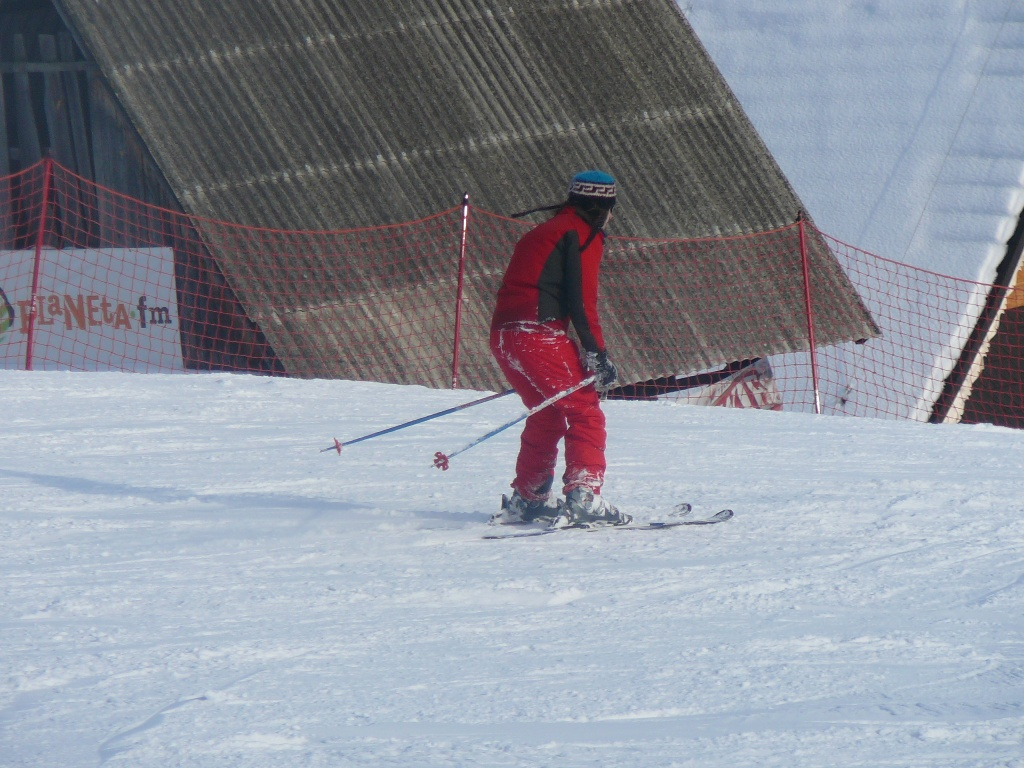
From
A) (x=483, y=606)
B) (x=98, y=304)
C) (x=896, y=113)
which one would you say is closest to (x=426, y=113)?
(x=98, y=304)

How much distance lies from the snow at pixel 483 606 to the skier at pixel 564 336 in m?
0.30

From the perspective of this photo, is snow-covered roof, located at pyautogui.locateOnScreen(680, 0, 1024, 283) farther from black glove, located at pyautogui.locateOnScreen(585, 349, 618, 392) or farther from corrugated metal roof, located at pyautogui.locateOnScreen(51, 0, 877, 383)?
black glove, located at pyautogui.locateOnScreen(585, 349, 618, 392)

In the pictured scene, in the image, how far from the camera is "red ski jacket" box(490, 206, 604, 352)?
15.6 feet

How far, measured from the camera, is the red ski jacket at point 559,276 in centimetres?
476

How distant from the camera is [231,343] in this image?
9.60 m

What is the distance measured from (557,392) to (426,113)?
687 centimetres

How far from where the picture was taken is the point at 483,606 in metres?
4.10

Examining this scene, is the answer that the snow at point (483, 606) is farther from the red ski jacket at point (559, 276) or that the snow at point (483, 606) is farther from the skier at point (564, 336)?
the red ski jacket at point (559, 276)

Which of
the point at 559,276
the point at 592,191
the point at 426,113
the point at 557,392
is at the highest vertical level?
the point at 426,113

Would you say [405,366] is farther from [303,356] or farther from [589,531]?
[589,531]

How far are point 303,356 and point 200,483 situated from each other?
144 inches

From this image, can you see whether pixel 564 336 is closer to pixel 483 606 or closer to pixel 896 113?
pixel 483 606

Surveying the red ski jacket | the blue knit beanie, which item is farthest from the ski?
the blue knit beanie

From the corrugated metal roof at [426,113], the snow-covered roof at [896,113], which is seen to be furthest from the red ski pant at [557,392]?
the snow-covered roof at [896,113]
